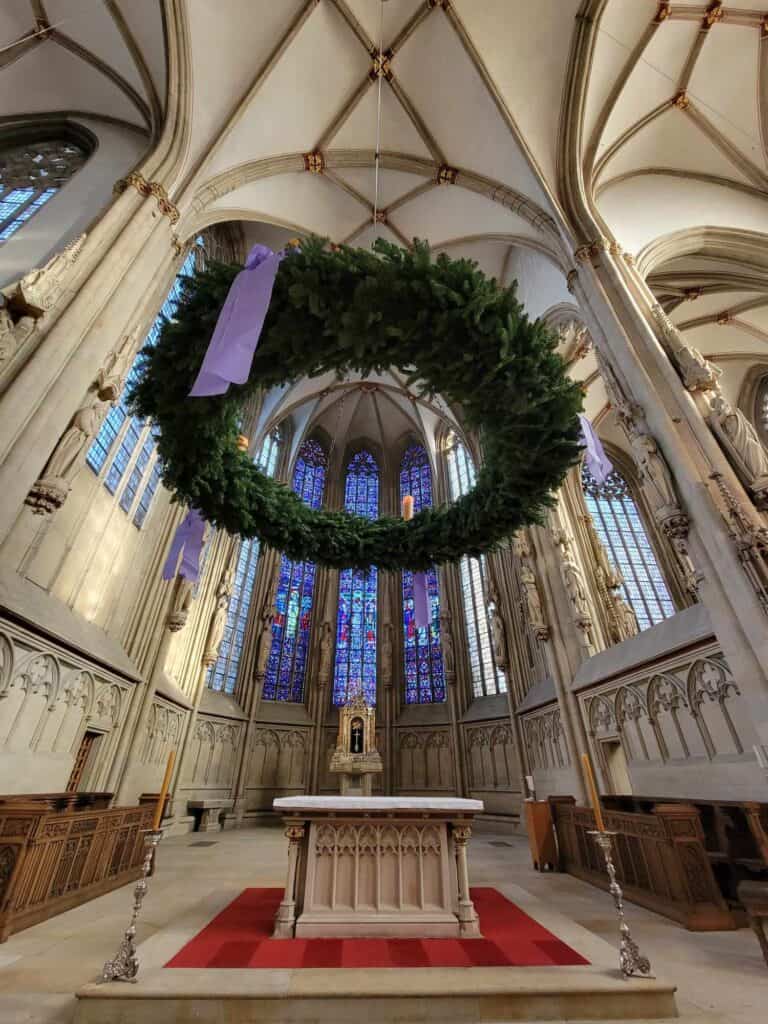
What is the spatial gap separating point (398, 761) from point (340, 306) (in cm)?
1389

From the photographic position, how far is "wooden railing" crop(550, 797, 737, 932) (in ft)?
13.0

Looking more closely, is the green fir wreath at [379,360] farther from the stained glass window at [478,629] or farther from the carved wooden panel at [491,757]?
the carved wooden panel at [491,757]

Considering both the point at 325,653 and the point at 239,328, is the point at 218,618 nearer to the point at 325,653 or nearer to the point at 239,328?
the point at 325,653

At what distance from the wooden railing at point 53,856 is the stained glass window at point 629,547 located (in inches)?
505

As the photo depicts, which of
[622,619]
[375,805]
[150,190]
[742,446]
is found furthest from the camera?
[622,619]

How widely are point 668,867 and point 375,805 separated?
9.65 feet

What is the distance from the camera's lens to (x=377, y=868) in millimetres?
3709

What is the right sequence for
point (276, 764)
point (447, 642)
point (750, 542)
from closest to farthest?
1. point (750, 542)
2. point (276, 764)
3. point (447, 642)

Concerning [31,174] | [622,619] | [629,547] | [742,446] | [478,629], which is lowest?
[622,619]

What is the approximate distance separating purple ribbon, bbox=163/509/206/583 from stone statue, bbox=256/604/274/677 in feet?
32.0

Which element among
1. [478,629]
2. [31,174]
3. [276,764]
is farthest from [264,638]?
[31,174]

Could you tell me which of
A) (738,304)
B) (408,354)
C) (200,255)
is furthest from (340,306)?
(738,304)

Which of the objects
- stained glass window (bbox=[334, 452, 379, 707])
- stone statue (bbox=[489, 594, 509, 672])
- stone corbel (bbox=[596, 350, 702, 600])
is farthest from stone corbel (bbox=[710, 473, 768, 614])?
stained glass window (bbox=[334, 452, 379, 707])

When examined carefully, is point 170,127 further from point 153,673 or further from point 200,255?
point 153,673
